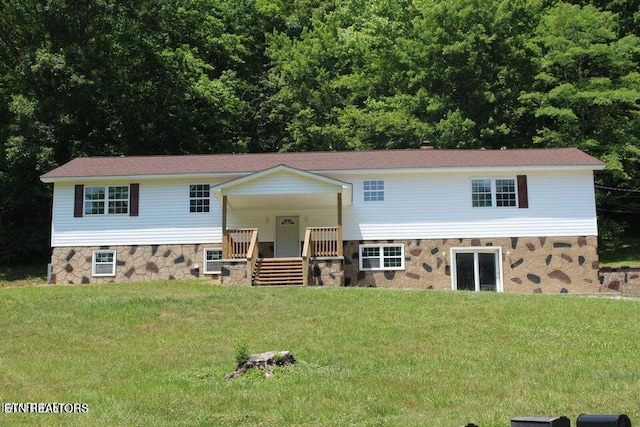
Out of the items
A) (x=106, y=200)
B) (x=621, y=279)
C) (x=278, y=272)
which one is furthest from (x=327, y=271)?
(x=621, y=279)

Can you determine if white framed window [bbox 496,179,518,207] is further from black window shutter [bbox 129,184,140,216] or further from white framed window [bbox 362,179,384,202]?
black window shutter [bbox 129,184,140,216]

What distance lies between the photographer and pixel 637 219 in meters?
36.1

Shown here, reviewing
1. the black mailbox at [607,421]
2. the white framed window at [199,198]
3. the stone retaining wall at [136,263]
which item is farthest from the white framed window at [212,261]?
the black mailbox at [607,421]

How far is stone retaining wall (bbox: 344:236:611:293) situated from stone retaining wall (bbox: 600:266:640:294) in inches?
9.0

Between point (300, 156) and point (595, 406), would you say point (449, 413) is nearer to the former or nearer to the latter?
point (595, 406)

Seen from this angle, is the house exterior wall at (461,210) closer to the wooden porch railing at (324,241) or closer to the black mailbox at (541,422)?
the wooden porch railing at (324,241)

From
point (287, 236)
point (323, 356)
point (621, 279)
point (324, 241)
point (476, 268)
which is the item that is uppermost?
point (287, 236)

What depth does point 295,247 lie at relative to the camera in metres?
25.6

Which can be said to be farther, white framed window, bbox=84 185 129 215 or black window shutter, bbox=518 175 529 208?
white framed window, bbox=84 185 129 215

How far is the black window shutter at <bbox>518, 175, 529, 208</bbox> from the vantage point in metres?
24.9

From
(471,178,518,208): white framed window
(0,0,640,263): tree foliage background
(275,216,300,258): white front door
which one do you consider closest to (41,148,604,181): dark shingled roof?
(471,178,518,208): white framed window

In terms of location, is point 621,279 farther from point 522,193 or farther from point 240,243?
point 240,243

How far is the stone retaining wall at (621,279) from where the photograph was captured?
78.6 feet

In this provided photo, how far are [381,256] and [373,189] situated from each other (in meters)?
2.39
